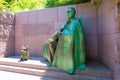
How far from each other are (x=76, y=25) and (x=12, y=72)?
2.39m

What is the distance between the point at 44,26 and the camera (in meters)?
5.97

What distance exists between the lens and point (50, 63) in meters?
4.37

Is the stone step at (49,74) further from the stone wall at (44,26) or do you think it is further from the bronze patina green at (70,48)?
the stone wall at (44,26)

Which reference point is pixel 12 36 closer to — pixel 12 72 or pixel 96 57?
pixel 12 72

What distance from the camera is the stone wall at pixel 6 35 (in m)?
6.08

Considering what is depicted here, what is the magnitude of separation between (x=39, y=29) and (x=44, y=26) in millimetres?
255

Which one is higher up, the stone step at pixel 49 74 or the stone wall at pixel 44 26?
the stone wall at pixel 44 26

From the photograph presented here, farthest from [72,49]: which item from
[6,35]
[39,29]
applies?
[6,35]

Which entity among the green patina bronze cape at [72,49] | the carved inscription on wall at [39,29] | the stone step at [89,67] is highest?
the carved inscription on wall at [39,29]

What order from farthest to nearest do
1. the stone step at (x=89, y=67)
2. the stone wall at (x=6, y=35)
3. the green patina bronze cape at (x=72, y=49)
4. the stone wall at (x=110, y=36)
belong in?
the stone wall at (x=6, y=35) → the green patina bronze cape at (x=72, y=49) → the stone step at (x=89, y=67) → the stone wall at (x=110, y=36)

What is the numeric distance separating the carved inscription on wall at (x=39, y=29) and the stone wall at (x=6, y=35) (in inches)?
24.6

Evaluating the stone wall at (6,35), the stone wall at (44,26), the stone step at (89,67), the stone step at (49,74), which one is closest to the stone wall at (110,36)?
the stone step at (89,67)

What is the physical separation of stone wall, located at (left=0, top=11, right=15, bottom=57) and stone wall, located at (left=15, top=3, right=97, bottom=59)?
0.17 meters

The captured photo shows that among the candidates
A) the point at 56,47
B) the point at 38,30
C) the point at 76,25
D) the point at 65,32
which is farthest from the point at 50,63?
the point at 38,30
